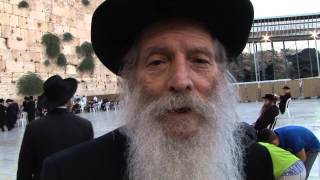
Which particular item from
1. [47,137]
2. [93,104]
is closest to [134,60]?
[47,137]

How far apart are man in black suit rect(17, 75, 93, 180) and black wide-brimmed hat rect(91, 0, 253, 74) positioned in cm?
179

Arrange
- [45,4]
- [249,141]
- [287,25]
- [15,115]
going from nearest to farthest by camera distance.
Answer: [249,141]
[15,115]
[45,4]
[287,25]

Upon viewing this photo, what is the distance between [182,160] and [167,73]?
0.25 m

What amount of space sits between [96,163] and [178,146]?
9.1 inches

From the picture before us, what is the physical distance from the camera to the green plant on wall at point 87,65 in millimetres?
29688

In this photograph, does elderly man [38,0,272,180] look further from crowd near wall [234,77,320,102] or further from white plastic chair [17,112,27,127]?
crowd near wall [234,77,320,102]

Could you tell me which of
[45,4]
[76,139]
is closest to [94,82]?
[45,4]

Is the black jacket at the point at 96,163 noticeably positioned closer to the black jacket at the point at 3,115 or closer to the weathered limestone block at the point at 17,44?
the black jacket at the point at 3,115

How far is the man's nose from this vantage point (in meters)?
1.22

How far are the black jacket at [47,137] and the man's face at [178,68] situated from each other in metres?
1.98

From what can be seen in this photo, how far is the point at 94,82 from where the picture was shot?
3114cm

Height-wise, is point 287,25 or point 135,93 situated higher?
point 287,25

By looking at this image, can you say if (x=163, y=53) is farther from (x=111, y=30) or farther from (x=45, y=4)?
(x=45, y=4)

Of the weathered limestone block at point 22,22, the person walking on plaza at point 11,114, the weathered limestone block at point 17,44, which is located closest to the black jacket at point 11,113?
the person walking on plaza at point 11,114
